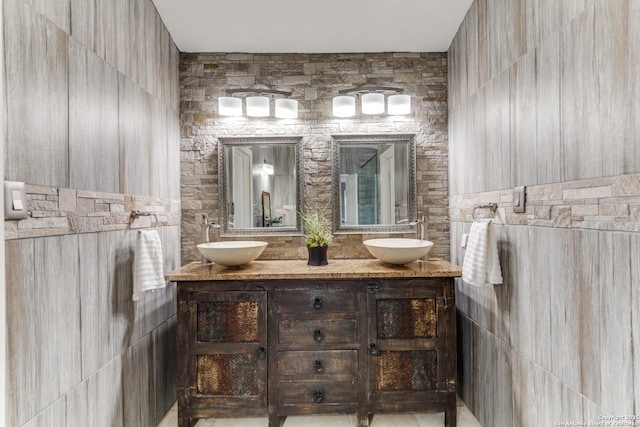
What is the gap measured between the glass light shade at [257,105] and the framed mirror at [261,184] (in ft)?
0.65

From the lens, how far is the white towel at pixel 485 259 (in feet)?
5.90

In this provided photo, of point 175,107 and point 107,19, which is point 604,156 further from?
point 175,107

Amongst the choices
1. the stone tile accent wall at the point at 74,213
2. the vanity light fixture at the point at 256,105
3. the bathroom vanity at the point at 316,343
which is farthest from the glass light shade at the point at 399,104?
the stone tile accent wall at the point at 74,213

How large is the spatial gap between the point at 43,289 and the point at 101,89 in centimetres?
95

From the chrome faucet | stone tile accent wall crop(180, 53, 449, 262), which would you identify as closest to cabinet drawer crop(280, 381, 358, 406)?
stone tile accent wall crop(180, 53, 449, 262)

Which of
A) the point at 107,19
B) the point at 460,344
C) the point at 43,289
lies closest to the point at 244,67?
the point at 107,19

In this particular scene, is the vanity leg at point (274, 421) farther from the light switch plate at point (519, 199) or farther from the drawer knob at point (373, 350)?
the light switch plate at point (519, 199)

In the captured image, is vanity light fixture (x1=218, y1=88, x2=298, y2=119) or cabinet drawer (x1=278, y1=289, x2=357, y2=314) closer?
cabinet drawer (x1=278, y1=289, x2=357, y2=314)

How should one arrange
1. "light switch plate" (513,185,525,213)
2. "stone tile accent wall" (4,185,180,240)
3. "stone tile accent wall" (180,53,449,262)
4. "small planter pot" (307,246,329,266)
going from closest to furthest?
"stone tile accent wall" (4,185,180,240) < "light switch plate" (513,185,525,213) < "small planter pot" (307,246,329,266) < "stone tile accent wall" (180,53,449,262)

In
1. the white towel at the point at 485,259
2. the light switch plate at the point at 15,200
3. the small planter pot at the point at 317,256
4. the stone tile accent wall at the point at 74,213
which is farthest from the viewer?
the small planter pot at the point at 317,256

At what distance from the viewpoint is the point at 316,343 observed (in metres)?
2.06

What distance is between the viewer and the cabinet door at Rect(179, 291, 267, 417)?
2.03 m

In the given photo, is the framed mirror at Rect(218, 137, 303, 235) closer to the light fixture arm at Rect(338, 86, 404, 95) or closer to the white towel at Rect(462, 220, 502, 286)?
the light fixture arm at Rect(338, 86, 404, 95)

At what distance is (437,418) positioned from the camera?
7.23 feet
